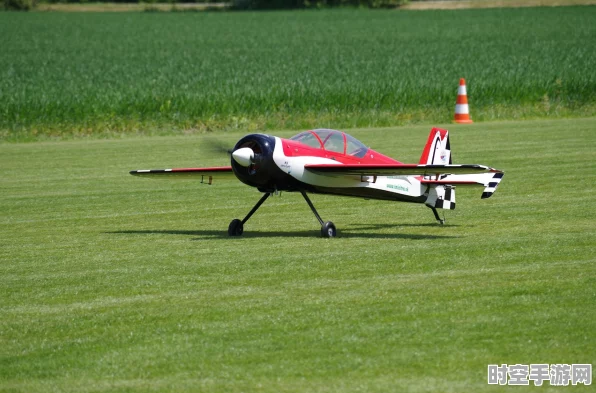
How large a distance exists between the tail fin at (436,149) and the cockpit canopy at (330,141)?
1.19m

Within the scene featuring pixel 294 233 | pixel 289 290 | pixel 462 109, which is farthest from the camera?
pixel 462 109

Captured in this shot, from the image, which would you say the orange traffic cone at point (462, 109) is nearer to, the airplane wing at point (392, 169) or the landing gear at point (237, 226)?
the landing gear at point (237, 226)

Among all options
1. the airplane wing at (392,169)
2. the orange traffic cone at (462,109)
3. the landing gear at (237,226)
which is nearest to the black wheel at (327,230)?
the airplane wing at (392,169)

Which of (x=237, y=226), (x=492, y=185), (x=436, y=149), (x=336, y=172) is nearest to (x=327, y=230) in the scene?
(x=336, y=172)

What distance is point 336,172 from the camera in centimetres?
1314

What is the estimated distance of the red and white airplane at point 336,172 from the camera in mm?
12688

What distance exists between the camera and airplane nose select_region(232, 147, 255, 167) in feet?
41.1

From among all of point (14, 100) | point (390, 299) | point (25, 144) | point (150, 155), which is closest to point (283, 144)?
point (390, 299)

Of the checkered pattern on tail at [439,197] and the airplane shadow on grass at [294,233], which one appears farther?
the checkered pattern on tail at [439,197]

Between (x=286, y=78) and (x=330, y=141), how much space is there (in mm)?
22659

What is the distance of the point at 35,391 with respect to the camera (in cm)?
703

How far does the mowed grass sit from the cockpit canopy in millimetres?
1104

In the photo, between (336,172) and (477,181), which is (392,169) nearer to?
(336,172)

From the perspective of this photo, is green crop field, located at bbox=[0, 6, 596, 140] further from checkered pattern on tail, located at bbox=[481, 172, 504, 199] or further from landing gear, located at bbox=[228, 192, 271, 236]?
checkered pattern on tail, located at bbox=[481, 172, 504, 199]
